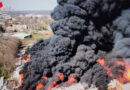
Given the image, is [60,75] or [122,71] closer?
[60,75]

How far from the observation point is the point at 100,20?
18.5m

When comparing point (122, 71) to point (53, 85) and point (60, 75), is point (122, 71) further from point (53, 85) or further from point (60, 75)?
point (53, 85)

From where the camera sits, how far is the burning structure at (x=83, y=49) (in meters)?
16.2

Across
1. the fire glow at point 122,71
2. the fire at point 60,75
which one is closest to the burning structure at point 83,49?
the fire glow at point 122,71

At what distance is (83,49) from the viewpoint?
17031 mm

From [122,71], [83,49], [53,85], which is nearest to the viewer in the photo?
[53,85]

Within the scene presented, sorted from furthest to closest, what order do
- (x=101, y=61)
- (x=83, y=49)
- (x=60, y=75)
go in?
1. (x=101, y=61)
2. (x=83, y=49)
3. (x=60, y=75)

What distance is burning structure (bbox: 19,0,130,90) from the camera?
16203 mm

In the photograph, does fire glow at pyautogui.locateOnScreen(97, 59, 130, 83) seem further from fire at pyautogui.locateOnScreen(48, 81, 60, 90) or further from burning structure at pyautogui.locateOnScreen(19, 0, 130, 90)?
fire at pyautogui.locateOnScreen(48, 81, 60, 90)

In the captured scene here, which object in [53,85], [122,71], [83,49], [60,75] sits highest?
[83,49]

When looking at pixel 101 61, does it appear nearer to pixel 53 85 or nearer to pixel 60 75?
pixel 60 75

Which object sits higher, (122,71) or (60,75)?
(122,71)

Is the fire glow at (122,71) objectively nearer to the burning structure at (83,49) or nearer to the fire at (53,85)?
the burning structure at (83,49)

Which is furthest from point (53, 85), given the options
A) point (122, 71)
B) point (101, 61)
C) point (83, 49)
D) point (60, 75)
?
point (122, 71)
